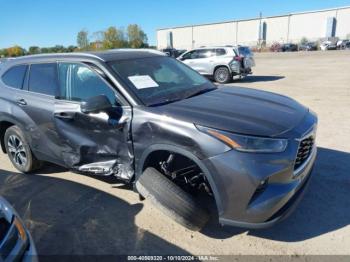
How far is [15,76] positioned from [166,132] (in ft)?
9.45

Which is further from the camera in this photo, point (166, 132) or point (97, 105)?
point (97, 105)

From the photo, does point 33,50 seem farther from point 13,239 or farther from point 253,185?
point 253,185

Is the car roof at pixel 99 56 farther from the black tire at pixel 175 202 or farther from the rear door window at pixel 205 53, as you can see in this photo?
the rear door window at pixel 205 53

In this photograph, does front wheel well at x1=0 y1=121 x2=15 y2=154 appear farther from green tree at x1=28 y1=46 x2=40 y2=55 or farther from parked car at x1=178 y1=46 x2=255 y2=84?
green tree at x1=28 y1=46 x2=40 y2=55

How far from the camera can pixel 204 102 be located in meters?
3.29

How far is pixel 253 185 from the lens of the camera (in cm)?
256

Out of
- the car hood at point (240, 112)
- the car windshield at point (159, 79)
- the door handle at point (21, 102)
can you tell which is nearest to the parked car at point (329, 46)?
the car windshield at point (159, 79)

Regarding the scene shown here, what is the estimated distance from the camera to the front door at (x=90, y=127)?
130 inches

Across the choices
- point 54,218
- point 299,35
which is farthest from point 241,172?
point 299,35

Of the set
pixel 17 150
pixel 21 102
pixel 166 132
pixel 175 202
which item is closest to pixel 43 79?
pixel 21 102

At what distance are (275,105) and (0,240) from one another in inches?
109

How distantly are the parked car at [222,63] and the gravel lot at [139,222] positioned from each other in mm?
10433

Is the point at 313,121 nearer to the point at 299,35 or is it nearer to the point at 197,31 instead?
the point at 299,35

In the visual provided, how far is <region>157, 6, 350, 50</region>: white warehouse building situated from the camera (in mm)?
78250
